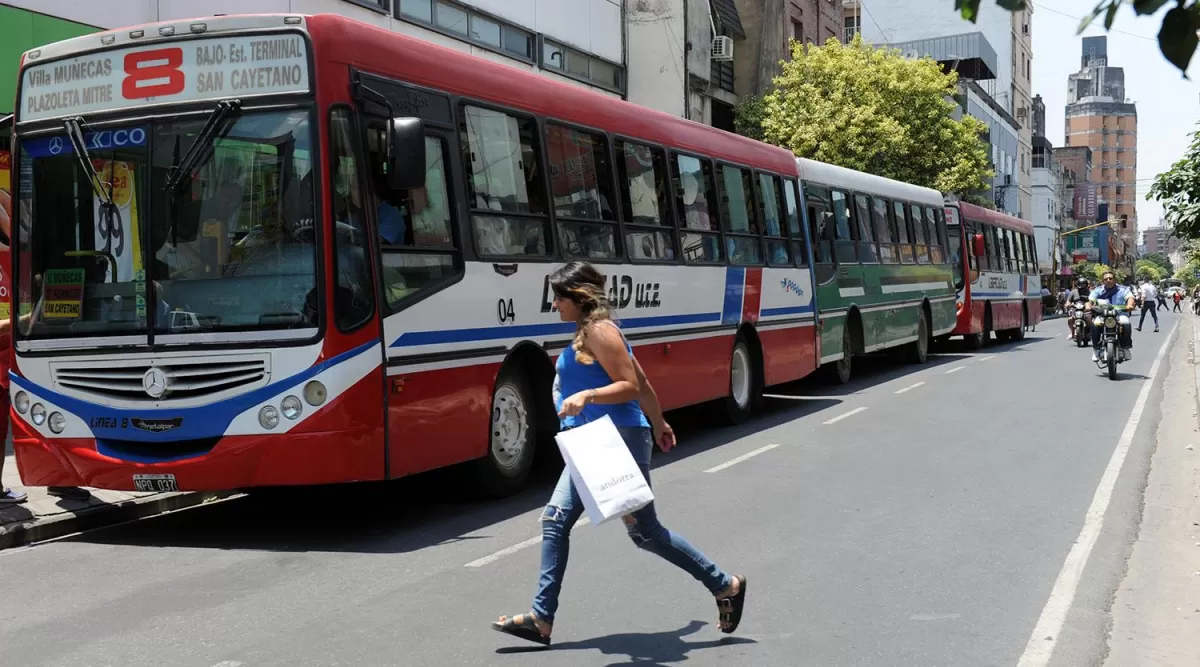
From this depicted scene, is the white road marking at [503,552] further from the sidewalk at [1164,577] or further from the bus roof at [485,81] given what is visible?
the sidewalk at [1164,577]

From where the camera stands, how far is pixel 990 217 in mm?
30031

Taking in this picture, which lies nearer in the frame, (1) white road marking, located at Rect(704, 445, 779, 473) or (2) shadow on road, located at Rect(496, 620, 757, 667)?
(2) shadow on road, located at Rect(496, 620, 757, 667)

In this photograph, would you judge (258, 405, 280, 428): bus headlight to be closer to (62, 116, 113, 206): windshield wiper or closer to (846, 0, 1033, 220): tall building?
(62, 116, 113, 206): windshield wiper

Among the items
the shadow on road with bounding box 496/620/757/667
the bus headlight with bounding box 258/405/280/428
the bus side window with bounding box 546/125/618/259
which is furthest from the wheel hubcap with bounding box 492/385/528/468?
the shadow on road with bounding box 496/620/757/667

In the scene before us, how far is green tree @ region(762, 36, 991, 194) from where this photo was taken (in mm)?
37969

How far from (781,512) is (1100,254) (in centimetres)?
13018

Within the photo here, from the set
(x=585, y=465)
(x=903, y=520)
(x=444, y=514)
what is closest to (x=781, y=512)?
(x=903, y=520)

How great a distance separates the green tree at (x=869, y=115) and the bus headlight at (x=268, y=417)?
103ft

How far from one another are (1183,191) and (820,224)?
566 centimetres

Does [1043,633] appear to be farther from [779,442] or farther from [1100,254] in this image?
[1100,254]

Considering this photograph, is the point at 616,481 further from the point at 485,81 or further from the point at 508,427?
the point at 485,81

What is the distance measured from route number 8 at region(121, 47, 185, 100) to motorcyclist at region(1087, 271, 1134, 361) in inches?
642

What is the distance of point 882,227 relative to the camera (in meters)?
20.8

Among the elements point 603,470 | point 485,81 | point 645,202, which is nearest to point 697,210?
point 645,202
